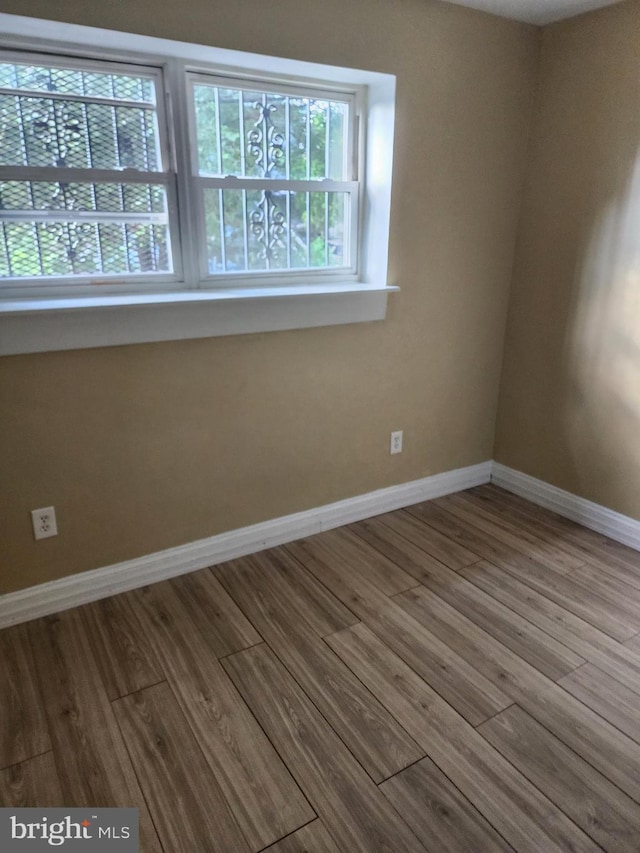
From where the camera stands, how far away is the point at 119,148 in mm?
2033

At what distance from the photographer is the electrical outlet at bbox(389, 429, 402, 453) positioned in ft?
9.37

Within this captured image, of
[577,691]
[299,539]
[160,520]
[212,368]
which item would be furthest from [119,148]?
[577,691]

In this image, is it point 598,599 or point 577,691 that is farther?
point 598,599

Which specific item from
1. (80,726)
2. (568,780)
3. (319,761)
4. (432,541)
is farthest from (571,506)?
(80,726)

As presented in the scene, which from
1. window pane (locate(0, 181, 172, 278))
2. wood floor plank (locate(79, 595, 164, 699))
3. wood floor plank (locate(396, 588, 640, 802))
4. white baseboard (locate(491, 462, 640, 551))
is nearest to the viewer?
wood floor plank (locate(396, 588, 640, 802))

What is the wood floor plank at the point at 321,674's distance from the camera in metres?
1.60

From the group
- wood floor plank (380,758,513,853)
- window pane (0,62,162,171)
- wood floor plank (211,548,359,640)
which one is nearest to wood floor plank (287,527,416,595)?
wood floor plank (211,548,359,640)

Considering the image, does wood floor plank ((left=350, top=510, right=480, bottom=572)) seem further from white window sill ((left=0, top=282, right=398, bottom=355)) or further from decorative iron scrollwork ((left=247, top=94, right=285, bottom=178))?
decorative iron scrollwork ((left=247, top=94, right=285, bottom=178))

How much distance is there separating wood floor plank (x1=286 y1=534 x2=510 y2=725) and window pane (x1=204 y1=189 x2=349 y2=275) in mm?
1248

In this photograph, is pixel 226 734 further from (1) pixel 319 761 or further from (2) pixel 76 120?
(2) pixel 76 120

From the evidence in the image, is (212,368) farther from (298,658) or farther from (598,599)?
(598,599)

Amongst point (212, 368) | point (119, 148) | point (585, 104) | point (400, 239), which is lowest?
point (212, 368)

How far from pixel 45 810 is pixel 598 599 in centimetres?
196

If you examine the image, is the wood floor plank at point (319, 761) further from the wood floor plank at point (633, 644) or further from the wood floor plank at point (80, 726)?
the wood floor plank at point (633, 644)
